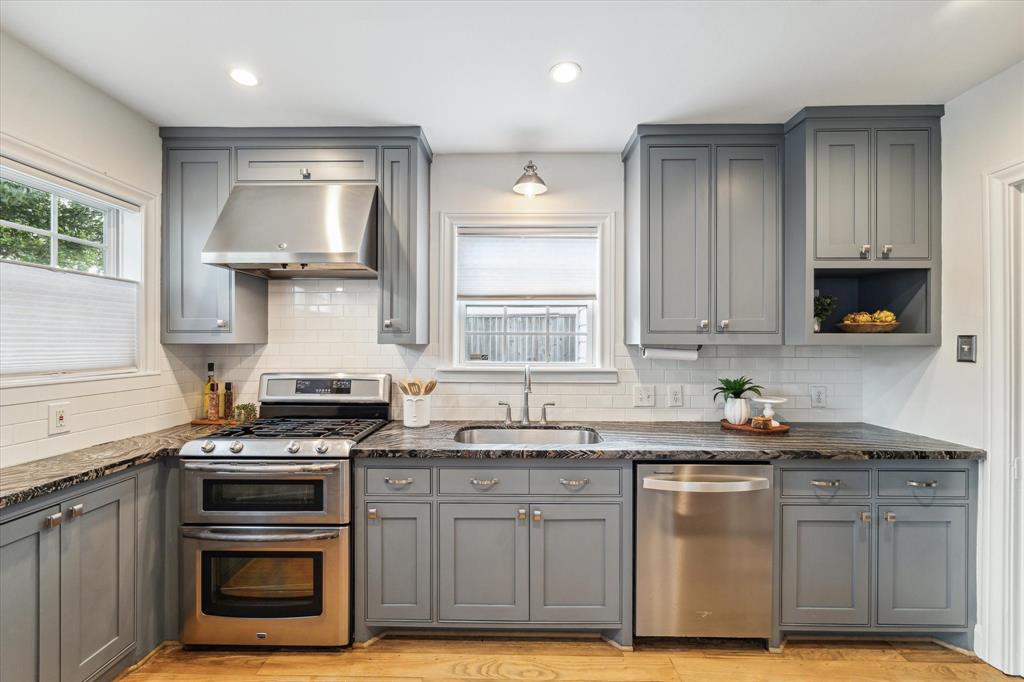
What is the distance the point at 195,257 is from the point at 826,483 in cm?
340

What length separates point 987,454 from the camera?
2.19 meters

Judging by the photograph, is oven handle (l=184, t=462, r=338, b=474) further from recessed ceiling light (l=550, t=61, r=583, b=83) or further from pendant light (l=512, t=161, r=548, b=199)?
recessed ceiling light (l=550, t=61, r=583, b=83)

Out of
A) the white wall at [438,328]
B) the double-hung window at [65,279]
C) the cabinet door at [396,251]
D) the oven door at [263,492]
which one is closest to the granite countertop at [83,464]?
the oven door at [263,492]

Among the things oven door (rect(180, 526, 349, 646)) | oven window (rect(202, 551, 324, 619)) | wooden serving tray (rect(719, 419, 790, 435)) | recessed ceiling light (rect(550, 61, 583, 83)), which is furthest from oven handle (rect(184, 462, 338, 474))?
wooden serving tray (rect(719, 419, 790, 435))

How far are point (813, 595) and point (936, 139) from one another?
2.32 m

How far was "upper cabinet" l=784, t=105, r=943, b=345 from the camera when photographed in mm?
2475

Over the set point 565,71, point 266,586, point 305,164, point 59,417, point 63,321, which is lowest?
point 266,586

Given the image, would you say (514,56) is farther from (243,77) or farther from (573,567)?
(573,567)

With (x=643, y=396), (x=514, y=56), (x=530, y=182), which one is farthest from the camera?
(x=643, y=396)

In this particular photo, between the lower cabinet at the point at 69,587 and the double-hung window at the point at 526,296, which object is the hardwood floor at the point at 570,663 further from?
the double-hung window at the point at 526,296

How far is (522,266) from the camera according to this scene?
308 centimetres

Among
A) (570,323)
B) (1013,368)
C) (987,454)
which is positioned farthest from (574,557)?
(1013,368)

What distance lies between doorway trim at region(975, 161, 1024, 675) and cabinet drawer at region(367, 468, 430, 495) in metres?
2.53

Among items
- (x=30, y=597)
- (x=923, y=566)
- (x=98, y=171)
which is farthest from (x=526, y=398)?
(x=98, y=171)
